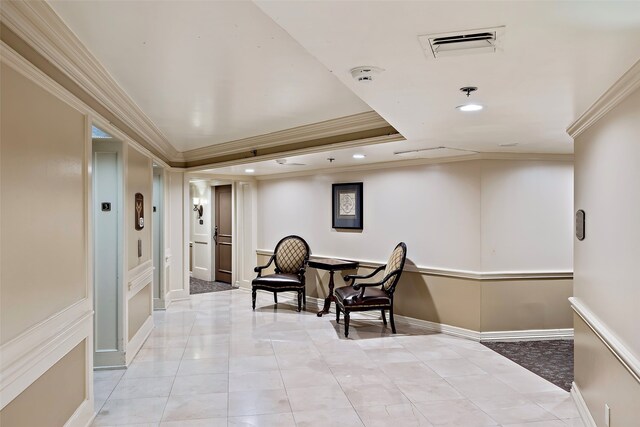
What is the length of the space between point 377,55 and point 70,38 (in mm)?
1607

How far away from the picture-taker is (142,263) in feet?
15.1

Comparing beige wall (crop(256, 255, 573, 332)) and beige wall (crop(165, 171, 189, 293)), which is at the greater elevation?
beige wall (crop(165, 171, 189, 293))

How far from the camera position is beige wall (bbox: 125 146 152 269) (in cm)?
400

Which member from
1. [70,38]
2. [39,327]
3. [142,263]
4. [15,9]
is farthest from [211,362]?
[15,9]

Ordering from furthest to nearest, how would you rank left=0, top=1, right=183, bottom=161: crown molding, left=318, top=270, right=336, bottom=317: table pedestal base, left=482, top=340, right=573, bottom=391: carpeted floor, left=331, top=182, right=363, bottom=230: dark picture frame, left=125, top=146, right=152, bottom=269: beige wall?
1. left=331, top=182, right=363, bottom=230: dark picture frame
2. left=318, top=270, right=336, bottom=317: table pedestal base
3. left=125, top=146, right=152, bottom=269: beige wall
4. left=482, top=340, right=573, bottom=391: carpeted floor
5. left=0, top=1, right=183, bottom=161: crown molding

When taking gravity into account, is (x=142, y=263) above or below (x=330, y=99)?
below

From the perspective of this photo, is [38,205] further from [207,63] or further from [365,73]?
[365,73]

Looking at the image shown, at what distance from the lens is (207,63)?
106 inches

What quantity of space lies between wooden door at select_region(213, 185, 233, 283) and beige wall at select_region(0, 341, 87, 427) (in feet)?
19.1

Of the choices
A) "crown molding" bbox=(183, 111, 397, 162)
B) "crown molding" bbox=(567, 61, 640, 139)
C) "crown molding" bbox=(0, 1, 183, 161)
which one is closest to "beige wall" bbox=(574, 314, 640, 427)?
"crown molding" bbox=(567, 61, 640, 139)

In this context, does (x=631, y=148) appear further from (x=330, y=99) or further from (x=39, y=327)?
(x=39, y=327)

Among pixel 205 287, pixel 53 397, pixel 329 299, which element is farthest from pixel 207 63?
pixel 205 287

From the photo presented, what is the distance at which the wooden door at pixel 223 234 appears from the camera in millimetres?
8516

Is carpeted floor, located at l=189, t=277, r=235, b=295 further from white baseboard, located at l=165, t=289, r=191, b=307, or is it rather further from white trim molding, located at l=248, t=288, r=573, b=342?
white trim molding, located at l=248, t=288, r=573, b=342
